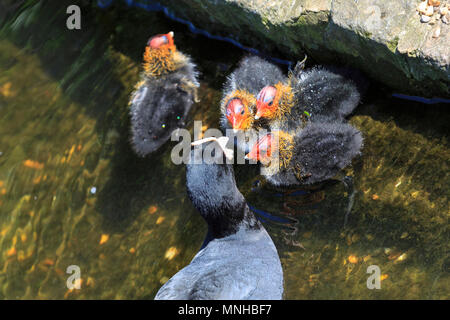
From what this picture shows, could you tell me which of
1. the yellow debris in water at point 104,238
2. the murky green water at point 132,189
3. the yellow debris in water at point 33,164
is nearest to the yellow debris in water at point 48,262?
the murky green water at point 132,189

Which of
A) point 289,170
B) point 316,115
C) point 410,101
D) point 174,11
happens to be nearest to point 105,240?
point 289,170

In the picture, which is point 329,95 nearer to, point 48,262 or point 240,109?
point 240,109

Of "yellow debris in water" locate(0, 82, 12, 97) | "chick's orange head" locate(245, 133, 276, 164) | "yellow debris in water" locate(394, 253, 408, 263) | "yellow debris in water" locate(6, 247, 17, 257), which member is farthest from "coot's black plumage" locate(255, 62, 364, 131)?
"yellow debris in water" locate(0, 82, 12, 97)

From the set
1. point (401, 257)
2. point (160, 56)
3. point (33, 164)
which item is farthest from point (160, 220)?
point (401, 257)

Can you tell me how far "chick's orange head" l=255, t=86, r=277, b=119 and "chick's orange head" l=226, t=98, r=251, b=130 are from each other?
3.8 inches

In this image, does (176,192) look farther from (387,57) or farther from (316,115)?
(387,57)

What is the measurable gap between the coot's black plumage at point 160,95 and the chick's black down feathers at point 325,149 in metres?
1.17

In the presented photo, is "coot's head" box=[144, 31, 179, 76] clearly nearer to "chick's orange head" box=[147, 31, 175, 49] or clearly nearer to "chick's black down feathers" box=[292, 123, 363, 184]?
"chick's orange head" box=[147, 31, 175, 49]

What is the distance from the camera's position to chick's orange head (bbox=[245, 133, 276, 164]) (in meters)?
3.91

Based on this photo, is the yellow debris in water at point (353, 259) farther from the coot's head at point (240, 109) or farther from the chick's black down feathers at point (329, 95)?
the coot's head at point (240, 109)

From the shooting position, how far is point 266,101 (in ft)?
13.1

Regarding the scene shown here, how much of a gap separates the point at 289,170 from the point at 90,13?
9.07ft

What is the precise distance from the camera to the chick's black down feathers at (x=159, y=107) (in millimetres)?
4441

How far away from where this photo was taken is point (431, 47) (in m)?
3.46
